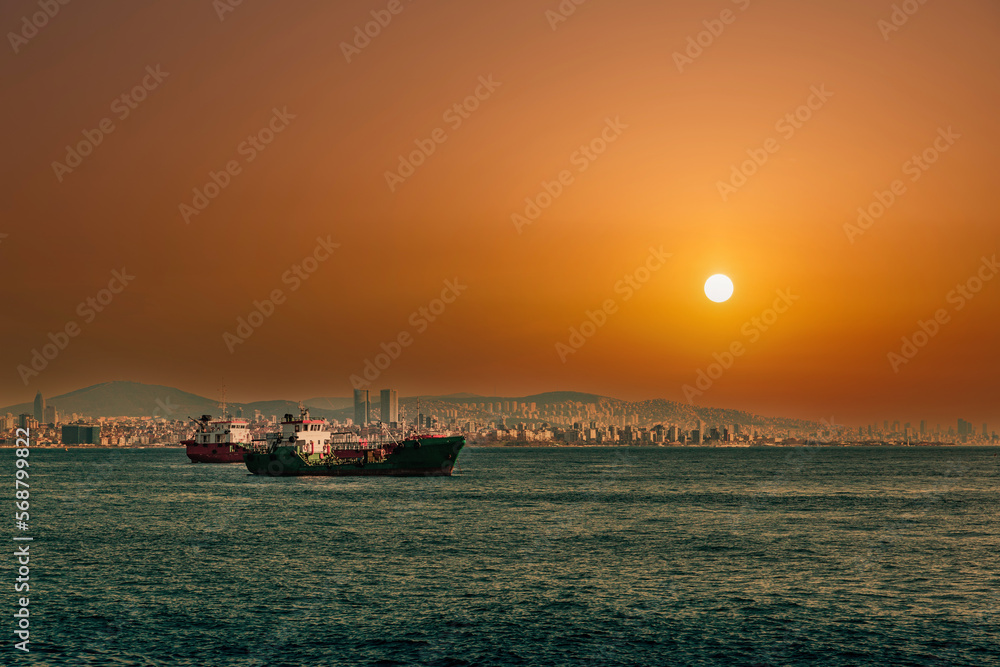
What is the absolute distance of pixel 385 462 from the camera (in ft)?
405

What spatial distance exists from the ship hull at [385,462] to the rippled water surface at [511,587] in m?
52.0

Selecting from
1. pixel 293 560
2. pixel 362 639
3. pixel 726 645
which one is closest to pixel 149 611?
pixel 362 639

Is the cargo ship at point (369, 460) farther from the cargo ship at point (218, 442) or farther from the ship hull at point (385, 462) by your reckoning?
the cargo ship at point (218, 442)

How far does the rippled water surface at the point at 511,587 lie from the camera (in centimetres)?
2602

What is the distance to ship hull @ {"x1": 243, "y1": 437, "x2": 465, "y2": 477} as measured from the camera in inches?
4870

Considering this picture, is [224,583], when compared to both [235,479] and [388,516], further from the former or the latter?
[235,479]

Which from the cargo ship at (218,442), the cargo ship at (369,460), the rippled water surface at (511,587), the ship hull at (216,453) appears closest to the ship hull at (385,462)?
the cargo ship at (369,460)

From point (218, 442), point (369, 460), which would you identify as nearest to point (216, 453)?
point (218, 442)

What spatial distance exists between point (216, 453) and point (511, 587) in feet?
542

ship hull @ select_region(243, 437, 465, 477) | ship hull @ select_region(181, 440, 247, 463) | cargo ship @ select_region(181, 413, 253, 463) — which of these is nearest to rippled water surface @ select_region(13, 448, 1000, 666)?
ship hull @ select_region(243, 437, 465, 477)

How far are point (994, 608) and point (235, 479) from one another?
111 metres

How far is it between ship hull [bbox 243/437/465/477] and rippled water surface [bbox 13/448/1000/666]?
51987 mm

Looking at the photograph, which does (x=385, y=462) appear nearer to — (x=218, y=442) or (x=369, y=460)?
(x=369, y=460)

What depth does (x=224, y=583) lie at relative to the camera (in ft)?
120
